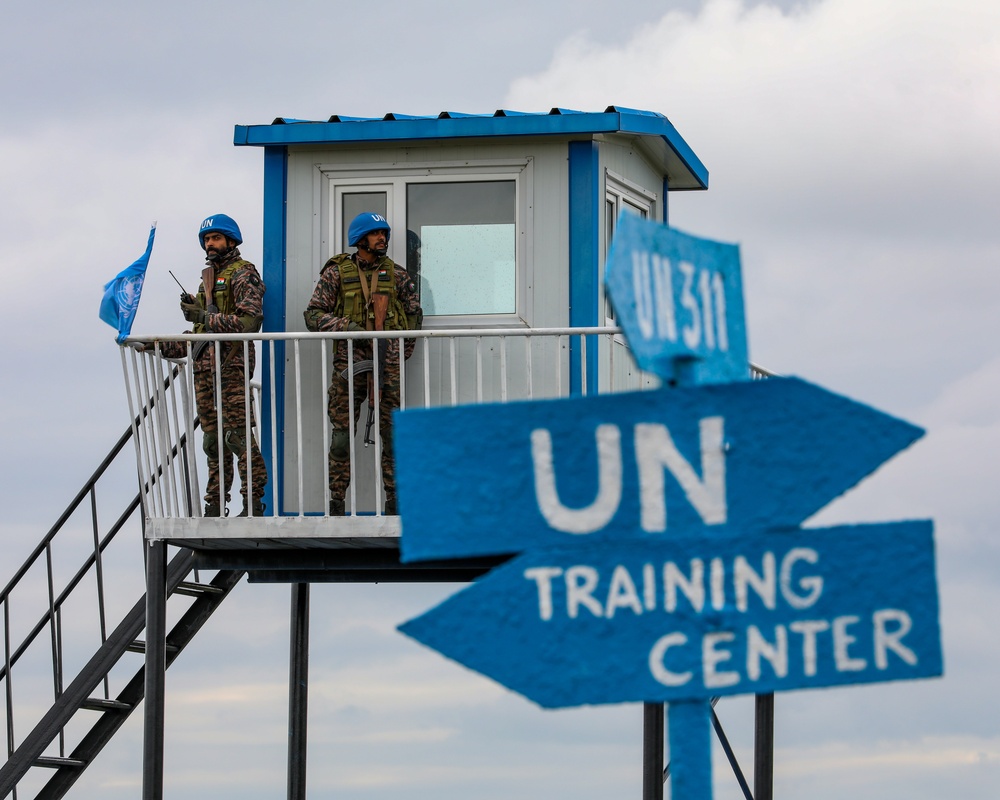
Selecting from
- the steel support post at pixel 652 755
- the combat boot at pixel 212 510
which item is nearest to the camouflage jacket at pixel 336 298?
the combat boot at pixel 212 510

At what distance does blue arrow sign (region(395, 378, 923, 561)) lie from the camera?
147 inches

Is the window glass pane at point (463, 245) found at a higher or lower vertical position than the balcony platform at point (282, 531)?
higher

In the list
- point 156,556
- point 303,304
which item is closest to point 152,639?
point 156,556

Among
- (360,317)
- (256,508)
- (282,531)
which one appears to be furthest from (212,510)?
(360,317)

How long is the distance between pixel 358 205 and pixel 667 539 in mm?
7557

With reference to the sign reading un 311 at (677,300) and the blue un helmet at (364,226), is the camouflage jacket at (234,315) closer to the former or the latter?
the blue un helmet at (364,226)

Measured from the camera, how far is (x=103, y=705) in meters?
12.1

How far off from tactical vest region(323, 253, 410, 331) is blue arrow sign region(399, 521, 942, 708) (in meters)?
6.59

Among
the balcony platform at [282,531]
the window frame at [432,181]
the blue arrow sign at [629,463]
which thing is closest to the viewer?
the blue arrow sign at [629,463]

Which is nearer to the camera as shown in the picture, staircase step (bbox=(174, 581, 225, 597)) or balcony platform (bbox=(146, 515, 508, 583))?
balcony platform (bbox=(146, 515, 508, 583))

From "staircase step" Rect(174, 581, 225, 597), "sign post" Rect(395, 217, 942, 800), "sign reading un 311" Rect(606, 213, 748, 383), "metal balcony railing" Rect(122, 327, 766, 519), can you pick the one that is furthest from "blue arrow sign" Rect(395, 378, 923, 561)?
"staircase step" Rect(174, 581, 225, 597)

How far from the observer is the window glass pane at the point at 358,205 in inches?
434

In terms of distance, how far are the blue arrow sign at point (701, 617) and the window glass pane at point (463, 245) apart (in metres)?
6.94

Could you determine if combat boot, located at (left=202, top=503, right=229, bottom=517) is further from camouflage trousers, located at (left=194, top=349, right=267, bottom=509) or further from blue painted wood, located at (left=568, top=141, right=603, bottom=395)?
blue painted wood, located at (left=568, top=141, right=603, bottom=395)
